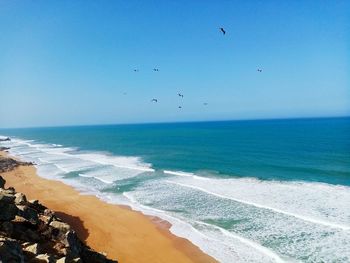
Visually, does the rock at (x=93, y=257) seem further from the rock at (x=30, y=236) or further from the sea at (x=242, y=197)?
the sea at (x=242, y=197)

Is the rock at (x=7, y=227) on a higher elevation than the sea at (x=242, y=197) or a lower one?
higher

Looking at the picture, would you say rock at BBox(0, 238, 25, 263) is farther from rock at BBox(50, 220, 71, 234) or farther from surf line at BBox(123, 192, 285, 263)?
surf line at BBox(123, 192, 285, 263)

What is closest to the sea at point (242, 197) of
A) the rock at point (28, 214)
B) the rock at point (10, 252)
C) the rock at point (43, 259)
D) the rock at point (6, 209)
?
the rock at point (28, 214)

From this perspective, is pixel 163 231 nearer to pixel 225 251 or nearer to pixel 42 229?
pixel 225 251

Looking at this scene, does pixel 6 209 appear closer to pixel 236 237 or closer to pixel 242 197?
pixel 236 237

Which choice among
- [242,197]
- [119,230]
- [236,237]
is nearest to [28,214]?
[119,230]

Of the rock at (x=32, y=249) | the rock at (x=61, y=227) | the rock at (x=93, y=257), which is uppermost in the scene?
the rock at (x=32, y=249)

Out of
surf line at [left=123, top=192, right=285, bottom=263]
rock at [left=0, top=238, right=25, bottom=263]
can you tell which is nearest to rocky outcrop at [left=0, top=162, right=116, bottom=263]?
rock at [left=0, top=238, right=25, bottom=263]
